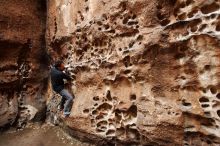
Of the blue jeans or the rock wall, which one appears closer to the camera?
the blue jeans

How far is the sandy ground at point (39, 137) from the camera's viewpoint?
6400mm

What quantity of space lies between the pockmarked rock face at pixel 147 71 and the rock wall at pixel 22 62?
1845mm

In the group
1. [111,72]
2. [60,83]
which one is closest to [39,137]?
[60,83]

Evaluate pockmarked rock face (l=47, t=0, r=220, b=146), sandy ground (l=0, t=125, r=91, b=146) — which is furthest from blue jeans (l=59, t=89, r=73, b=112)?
sandy ground (l=0, t=125, r=91, b=146)

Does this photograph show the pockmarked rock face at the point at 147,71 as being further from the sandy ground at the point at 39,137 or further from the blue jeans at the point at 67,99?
the sandy ground at the point at 39,137

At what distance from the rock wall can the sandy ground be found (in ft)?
1.09

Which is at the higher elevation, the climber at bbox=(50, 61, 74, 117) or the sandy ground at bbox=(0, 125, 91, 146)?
the climber at bbox=(50, 61, 74, 117)

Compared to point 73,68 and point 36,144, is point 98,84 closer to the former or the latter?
point 73,68

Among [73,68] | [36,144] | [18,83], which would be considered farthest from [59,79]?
[18,83]

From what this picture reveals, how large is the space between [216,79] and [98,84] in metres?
2.49

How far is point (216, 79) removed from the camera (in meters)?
3.86

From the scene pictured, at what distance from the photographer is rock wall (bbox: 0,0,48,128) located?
7.41 m

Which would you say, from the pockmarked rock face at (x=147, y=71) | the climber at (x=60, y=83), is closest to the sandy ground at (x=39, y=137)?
the pockmarked rock face at (x=147, y=71)

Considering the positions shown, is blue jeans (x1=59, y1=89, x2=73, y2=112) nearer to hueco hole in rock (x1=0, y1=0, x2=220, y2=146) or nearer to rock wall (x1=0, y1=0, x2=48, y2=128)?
hueco hole in rock (x1=0, y1=0, x2=220, y2=146)
